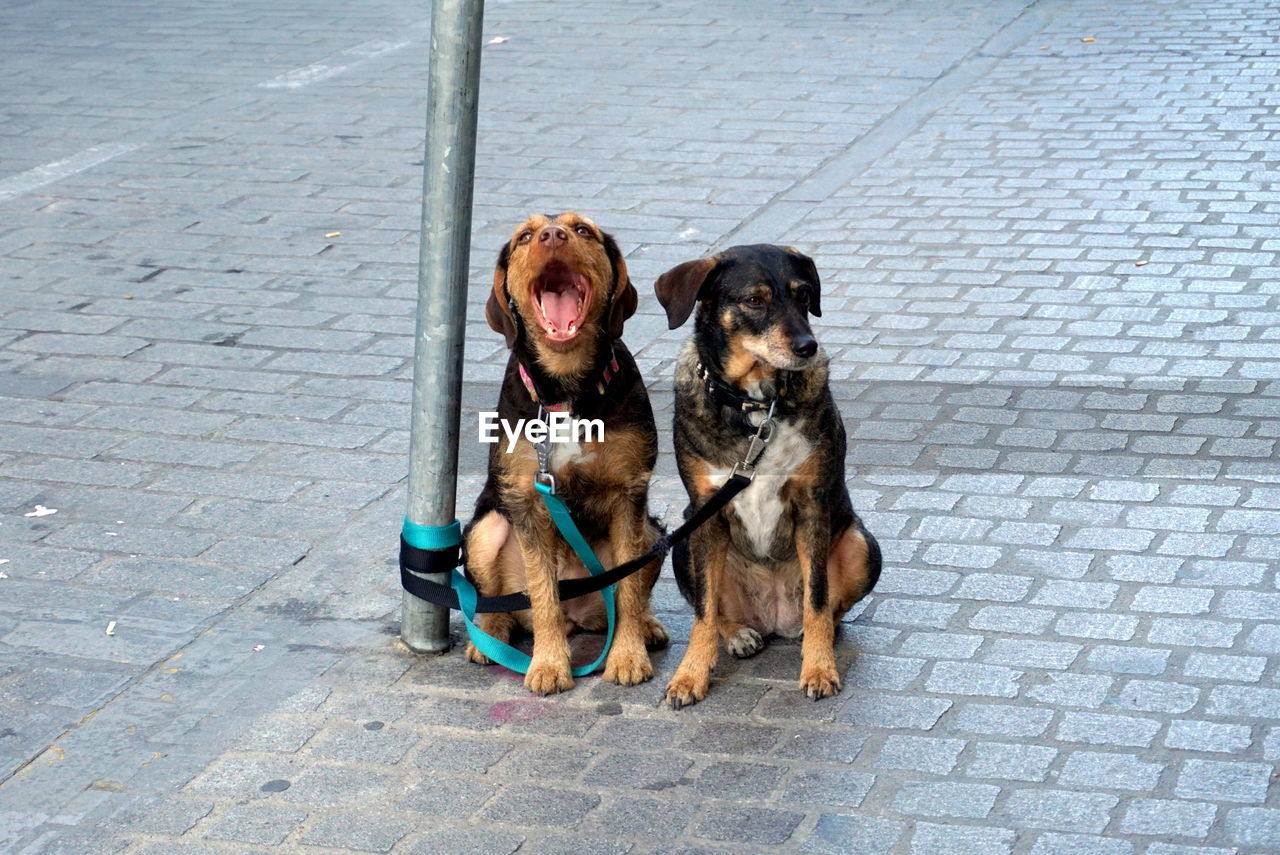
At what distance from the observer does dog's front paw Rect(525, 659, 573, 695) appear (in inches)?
186

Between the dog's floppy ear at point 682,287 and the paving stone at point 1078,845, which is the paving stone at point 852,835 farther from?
the dog's floppy ear at point 682,287

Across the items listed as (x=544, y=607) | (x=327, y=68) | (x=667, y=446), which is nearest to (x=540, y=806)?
(x=544, y=607)

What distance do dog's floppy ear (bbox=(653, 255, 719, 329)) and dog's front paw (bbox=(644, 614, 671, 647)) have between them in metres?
1.08

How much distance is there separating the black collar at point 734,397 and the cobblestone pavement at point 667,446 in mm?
872

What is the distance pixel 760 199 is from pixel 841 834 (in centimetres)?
614

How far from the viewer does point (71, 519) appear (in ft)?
19.5

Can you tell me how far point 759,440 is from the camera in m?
4.50

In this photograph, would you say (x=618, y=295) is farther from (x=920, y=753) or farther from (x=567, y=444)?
(x=920, y=753)

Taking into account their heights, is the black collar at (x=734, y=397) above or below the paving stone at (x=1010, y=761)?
above

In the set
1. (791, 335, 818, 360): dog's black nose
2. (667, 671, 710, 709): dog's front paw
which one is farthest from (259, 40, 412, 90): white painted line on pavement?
(791, 335, 818, 360): dog's black nose

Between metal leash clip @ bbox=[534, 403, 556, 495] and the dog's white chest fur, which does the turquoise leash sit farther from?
the dog's white chest fur

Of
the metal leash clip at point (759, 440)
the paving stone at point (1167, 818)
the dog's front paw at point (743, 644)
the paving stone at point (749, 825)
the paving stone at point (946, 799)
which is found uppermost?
the metal leash clip at point (759, 440)

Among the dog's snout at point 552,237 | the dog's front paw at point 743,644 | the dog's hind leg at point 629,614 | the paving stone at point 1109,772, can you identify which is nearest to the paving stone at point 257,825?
the dog's hind leg at point 629,614

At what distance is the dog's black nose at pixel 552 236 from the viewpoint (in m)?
4.37
